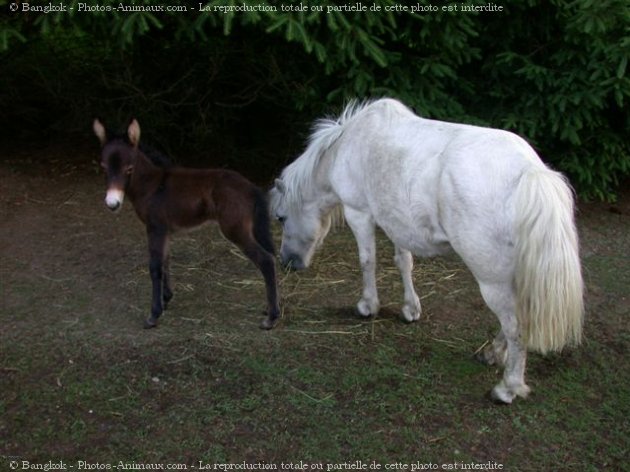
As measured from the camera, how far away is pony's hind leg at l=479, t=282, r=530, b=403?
3.36m

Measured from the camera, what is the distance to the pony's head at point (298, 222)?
4.80m

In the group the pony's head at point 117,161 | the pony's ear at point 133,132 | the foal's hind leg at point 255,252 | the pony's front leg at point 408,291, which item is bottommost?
the pony's front leg at point 408,291

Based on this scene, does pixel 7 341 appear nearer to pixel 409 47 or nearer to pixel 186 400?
pixel 186 400

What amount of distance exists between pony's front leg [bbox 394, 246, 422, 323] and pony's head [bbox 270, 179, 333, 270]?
65 cm

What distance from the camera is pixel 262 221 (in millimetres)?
4246

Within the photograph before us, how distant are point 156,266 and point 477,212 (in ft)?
6.72

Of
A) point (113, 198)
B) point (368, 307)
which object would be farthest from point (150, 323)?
point (368, 307)

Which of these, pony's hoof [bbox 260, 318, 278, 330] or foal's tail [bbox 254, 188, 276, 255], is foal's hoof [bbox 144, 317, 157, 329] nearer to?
pony's hoof [bbox 260, 318, 278, 330]

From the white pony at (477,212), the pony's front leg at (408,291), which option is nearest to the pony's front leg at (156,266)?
the white pony at (477,212)

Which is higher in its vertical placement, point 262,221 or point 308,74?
point 308,74

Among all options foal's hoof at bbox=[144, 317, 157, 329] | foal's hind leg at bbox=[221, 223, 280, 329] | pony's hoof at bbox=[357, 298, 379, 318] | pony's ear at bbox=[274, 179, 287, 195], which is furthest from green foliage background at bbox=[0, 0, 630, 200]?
foal's hoof at bbox=[144, 317, 157, 329]

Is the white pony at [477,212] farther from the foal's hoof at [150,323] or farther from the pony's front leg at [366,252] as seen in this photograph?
the foal's hoof at [150,323]

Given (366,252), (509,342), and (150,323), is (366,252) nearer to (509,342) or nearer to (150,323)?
(509,342)

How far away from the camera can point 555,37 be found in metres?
6.28
